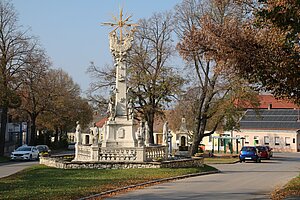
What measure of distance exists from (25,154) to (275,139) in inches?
1710

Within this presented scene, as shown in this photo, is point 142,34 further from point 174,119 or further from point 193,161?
point 174,119

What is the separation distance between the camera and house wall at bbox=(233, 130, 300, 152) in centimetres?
7381

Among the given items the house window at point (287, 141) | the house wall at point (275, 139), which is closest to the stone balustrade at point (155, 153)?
the house wall at point (275, 139)

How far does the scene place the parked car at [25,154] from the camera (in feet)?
145

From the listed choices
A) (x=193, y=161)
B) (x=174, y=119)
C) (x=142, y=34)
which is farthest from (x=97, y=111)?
(x=174, y=119)

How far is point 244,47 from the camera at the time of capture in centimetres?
1545

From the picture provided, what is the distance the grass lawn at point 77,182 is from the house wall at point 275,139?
4998 centimetres

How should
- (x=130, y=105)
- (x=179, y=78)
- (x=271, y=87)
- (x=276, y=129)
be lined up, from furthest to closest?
1. (x=276, y=129)
2. (x=179, y=78)
3. (x=130, y=105)
4. (x=271, y=87)

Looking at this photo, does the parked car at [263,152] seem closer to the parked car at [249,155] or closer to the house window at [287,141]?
the parked car at [249,155]

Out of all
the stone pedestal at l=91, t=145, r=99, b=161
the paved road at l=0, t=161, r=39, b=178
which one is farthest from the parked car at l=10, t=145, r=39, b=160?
the stone pedestal at l=91, t=145, r=99, b=161

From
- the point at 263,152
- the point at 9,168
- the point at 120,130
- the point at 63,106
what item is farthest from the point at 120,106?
the point at 63,106

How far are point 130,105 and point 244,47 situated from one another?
51.6 feet

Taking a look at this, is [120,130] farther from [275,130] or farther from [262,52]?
[275,130]

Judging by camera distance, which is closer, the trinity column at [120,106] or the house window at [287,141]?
the trinity column at [120,106]
